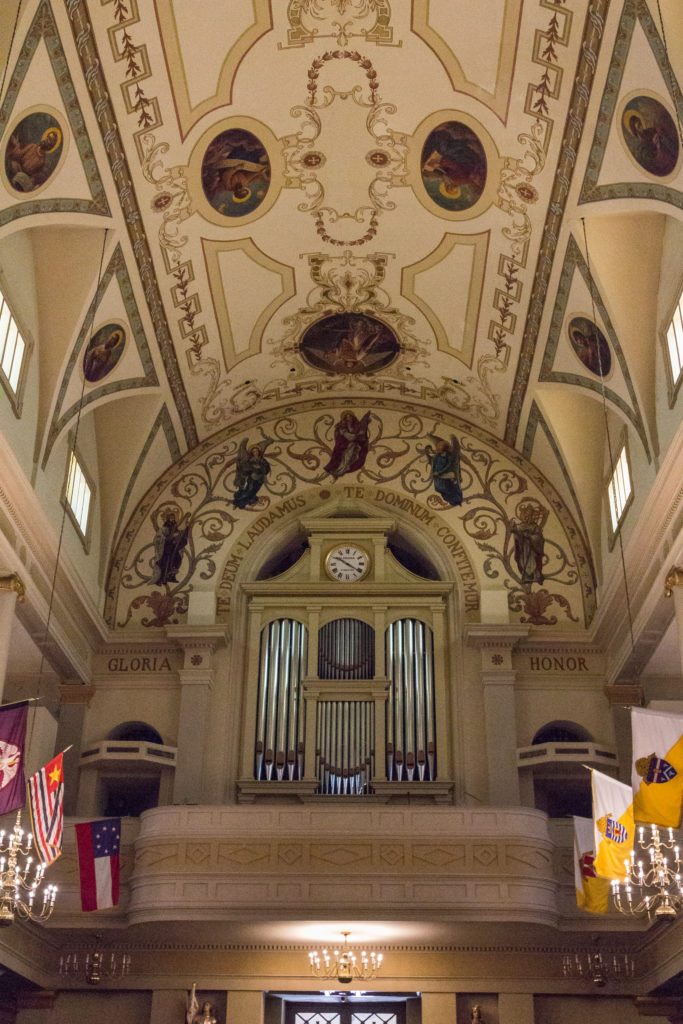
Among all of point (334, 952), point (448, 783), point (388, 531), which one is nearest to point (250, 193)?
point (388, 531)

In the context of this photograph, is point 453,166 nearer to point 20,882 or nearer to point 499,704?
point 499,704

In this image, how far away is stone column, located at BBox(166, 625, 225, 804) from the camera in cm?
2019

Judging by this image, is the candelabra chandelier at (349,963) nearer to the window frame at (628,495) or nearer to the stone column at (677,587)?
the stone column at (677,587)

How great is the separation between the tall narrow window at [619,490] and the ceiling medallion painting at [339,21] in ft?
26.6

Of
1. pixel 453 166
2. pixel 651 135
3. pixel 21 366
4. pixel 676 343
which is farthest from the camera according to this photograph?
pixel 453 166

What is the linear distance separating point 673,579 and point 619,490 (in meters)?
4.37

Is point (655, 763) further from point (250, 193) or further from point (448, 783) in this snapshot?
point (250, 193)

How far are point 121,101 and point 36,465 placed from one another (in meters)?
5.58

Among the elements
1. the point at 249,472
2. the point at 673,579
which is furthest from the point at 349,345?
the point at 673,579

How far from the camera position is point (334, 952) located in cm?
1855

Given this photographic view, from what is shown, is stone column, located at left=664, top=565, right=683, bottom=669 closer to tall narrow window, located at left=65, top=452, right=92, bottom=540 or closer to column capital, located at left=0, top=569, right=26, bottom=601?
column capital, located at left=0, top=569, right=26, bottom=601

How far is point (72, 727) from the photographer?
20922 millimetres

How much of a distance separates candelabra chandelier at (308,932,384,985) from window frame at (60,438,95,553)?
826 centimetres

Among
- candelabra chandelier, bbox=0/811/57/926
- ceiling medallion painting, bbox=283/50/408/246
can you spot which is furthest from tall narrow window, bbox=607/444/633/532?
candelabra chandelier, bbox=0/811/57/926
